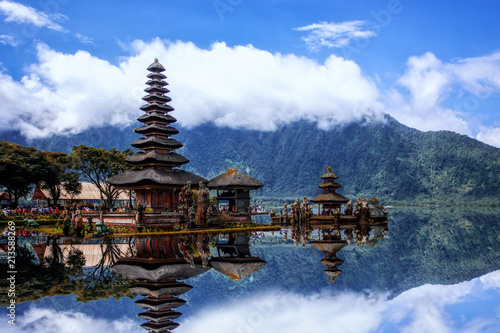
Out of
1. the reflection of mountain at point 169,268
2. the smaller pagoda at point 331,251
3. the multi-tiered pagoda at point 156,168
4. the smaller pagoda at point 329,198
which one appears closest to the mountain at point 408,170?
the smaller pagoda at point 329,198

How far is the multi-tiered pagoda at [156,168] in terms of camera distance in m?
38.5

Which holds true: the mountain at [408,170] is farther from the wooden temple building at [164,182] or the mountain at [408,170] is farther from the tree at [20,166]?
the tree at [20,166]

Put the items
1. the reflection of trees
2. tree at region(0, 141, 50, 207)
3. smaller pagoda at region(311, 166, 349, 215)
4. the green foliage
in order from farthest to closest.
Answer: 1. smaller pagoda at region(311, 166, 349, 215)
2. tree at region(0, 141, 50, 207)
3. the green foliage
4. the reflection of trees

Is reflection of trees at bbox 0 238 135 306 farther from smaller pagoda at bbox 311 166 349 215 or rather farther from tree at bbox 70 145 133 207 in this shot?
tree at bbox 70 145 133 207

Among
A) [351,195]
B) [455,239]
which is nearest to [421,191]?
[351,195]

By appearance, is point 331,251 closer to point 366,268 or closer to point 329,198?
point 366,268

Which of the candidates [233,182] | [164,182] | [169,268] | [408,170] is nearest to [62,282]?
[169,268]

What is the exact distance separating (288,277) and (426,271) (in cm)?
559

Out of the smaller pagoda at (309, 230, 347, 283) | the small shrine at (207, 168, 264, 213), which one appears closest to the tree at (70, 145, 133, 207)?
the small shrine at (207, 168, 264, 213)

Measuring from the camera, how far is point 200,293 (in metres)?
13.8

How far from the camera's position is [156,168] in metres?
41.0

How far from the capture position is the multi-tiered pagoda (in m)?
38.5

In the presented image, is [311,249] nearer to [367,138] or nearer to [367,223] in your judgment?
[367,223]

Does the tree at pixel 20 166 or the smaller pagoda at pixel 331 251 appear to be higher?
the tree at pixel 20 166
